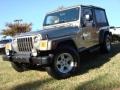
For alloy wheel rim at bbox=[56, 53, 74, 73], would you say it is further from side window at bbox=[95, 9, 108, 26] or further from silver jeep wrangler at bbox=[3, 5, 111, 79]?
side window at bbox=[95, 9, 108, 26]

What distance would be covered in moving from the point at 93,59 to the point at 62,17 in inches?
78.3

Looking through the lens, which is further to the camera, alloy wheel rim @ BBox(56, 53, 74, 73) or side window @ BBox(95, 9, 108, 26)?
side window @ BBox(95, 9, 108, 26)

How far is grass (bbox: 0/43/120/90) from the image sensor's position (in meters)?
7.89

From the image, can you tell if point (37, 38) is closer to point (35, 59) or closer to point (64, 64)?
point (35, 59)

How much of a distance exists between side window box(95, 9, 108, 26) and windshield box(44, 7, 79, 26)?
1.38m

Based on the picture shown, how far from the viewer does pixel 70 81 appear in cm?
862

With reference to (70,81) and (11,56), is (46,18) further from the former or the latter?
(70,81)

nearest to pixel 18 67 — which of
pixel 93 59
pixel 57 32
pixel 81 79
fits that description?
pixel 57 32

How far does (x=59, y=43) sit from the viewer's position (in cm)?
912

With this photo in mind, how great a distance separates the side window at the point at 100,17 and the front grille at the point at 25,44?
132 inches

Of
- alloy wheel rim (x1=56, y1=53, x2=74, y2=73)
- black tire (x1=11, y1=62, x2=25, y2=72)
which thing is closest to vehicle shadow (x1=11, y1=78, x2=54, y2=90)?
alloy wheel rim (x1=56, y1=53, x2=74, y2=73)

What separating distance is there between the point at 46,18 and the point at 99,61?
8.07ft

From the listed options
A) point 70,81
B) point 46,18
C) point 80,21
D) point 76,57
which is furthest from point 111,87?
point 46,18

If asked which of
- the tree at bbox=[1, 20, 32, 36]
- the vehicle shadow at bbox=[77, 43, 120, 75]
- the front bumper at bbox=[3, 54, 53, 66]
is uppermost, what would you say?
the front bumper at bbox=[3, 54, 53, 66]
